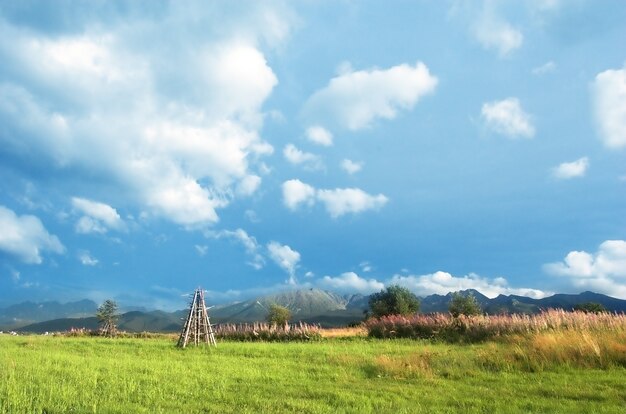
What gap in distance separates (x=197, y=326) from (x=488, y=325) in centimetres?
1532

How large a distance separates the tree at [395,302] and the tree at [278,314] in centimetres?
1139

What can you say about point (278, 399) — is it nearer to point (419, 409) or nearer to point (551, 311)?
point (419, 409)

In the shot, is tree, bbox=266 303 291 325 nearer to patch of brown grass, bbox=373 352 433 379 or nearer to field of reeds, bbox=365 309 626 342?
field of reeds, bbox=365 309 626 342

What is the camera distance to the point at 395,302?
56.8 m

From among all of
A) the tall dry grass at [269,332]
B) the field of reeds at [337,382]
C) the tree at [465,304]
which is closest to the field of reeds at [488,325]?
the tall dry grass at [269,332]

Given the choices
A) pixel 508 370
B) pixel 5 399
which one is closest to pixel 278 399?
pixel 5 399

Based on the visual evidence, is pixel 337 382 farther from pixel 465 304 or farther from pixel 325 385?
pixel 465 304

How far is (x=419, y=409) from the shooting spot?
347 inches

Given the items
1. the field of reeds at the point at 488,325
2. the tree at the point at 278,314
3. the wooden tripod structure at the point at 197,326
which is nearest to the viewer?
the field of reeds at the point at 488,325

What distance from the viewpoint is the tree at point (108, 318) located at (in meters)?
45.2

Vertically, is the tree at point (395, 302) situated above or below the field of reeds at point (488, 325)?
above

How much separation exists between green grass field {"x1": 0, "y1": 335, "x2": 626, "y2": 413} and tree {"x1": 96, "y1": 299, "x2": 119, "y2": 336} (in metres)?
30.2

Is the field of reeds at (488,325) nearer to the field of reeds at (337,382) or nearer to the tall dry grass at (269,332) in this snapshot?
the tall dry grass at (269,332)

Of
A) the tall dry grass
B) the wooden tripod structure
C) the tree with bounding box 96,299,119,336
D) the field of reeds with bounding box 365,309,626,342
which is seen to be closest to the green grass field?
the field of reeds with bounding box 365,309,626,342
